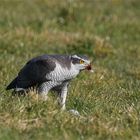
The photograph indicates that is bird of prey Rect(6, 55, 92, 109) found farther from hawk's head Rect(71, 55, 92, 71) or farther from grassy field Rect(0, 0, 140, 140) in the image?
grassy field Rect(0, 0, 140, 140)

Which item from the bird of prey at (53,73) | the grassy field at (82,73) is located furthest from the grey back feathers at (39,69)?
the grassy field at (82,73)

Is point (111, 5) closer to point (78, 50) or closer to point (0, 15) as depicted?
point (0, 15)

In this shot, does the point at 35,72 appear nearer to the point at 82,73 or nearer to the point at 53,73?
the point at 53,73

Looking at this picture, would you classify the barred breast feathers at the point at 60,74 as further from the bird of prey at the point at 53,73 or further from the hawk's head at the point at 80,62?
the hawk's head at the point at 80,62

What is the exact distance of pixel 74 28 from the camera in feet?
58.0

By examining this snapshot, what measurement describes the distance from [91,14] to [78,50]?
4.61 metres

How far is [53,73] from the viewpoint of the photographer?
26.2 feet

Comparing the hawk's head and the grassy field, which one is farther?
the hawk's head

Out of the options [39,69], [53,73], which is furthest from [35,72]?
[53,73]

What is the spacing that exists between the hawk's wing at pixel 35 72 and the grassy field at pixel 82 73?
246 mm

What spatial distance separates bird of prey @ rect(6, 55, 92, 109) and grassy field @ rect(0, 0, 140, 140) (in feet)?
0.79

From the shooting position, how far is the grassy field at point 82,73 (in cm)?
711

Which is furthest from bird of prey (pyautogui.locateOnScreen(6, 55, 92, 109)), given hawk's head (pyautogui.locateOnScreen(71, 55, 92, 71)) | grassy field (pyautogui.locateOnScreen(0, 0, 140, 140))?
grassy field (pyautogui.locateOnScreen(0, 0, 140, 140))

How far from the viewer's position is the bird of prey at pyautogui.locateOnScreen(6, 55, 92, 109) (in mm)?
7973
